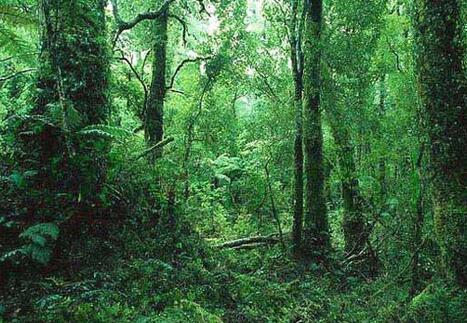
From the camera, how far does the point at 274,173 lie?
10.8 metres

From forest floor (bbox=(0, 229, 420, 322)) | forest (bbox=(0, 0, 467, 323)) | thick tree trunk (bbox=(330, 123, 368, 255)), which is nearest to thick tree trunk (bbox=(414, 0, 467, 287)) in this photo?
forest (bbox=(0, 0, 467, 323))

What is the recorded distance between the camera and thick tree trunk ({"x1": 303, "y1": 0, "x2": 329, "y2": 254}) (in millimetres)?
8672

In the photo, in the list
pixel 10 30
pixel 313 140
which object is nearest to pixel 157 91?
pixel 313 140

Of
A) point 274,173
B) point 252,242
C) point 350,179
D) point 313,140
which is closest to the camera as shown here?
point 350,179

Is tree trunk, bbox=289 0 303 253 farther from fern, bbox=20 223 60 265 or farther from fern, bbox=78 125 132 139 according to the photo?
fern, bbox=20 223 60 265

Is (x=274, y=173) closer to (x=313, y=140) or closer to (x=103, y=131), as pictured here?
(x=313, y=140)

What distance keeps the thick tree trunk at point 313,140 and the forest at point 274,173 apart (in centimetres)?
3

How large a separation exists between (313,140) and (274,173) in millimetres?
1617

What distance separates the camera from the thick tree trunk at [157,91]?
A: 418 inches

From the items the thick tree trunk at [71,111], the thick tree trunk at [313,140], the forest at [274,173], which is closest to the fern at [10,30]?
the forest at [274,173]

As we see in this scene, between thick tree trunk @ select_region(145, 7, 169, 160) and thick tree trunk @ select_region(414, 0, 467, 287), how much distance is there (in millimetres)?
6803

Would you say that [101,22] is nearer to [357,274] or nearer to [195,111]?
[195,111]

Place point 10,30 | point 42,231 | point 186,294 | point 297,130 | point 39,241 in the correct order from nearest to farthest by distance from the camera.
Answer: point 39,241
point 42,231
point 10,30
point 186,294
point 297,130

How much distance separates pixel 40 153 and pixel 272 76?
307 inches
